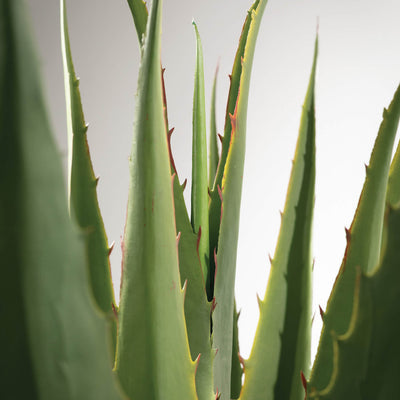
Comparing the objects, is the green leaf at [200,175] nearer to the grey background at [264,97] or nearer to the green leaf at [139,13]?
the green leaf at [139,13]

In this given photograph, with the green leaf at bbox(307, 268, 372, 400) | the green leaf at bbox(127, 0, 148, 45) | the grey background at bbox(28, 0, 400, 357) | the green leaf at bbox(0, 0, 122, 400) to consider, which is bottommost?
the green leaf at bbox(307, 268, 372, 400)

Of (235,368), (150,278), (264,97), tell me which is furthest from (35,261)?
(264,97)

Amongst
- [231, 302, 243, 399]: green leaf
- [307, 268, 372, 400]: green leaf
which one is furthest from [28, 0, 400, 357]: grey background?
[307, 268, 372, 400]: green leaf

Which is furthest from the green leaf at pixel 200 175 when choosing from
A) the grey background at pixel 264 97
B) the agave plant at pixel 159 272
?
the grey background at pixel 264 97

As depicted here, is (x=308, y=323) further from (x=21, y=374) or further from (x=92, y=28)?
(x=92, y=28)

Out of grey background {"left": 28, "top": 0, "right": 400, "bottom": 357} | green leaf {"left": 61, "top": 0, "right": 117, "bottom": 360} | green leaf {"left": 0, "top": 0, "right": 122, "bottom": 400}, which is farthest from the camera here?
grey background {"left": 28, "top": 0, "right": 400, "bottom": 357}

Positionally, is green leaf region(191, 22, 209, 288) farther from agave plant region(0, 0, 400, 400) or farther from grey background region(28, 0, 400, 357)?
grey background region(28, 0, 400, 357)

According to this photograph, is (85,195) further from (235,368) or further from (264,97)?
(264,97)
